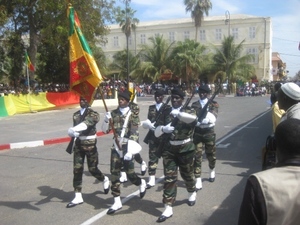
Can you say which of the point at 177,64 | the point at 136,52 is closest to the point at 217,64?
the point at 177,64

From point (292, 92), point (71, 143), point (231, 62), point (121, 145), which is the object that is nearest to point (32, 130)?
point (71, 143)

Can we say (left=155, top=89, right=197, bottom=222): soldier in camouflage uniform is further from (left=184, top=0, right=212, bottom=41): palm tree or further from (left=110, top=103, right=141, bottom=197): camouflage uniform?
(left=184, top=0, right=212, bottom=41): palm tree

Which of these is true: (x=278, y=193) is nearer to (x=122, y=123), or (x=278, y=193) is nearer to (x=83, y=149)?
(x=122, y=123)

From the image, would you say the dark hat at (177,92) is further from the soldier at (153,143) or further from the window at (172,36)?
the window at (172,36)

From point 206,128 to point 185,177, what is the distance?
5.05 ft

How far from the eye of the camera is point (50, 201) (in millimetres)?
6070

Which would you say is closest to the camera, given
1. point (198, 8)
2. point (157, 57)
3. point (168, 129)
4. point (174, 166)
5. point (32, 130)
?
point (168, 129)

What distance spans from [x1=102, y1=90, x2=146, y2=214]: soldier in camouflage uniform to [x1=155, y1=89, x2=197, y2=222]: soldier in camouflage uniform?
567 mm

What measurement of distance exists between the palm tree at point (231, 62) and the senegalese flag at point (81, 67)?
45310mm

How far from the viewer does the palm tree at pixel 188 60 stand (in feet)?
166

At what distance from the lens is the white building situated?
57406 millimetres

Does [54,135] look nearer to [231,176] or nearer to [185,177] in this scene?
[231,176]

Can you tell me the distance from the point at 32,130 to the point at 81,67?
964 centimetres

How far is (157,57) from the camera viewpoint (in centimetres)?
5397
